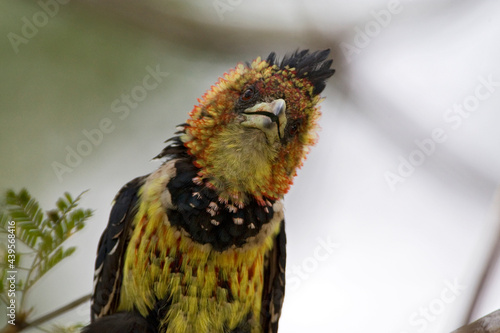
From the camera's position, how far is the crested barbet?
2.90 meters

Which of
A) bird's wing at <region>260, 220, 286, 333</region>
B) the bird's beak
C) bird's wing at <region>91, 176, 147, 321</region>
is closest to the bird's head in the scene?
the bird's beak

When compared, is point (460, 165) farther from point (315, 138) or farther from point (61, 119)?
point (61, 119)

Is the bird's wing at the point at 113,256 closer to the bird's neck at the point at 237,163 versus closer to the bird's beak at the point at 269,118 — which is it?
the bird's neck at the point at 237,163

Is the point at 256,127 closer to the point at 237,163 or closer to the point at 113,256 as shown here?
the point at 237,163

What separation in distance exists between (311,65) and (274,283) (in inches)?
52.6

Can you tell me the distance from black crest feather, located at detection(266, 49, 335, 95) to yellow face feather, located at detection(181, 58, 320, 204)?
48mm

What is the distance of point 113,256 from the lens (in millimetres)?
3188

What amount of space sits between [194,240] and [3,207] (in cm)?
95

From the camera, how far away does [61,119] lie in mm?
3865

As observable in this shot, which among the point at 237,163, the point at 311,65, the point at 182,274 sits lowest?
the point at 182,274

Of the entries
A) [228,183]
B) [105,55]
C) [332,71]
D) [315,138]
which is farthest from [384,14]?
[105,55]

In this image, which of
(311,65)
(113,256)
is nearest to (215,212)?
(113,256)

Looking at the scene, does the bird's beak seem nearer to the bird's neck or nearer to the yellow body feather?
the bird's neck

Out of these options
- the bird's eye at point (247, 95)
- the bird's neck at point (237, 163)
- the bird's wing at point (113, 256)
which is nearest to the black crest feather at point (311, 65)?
the bird's eye at point (247, 95)
